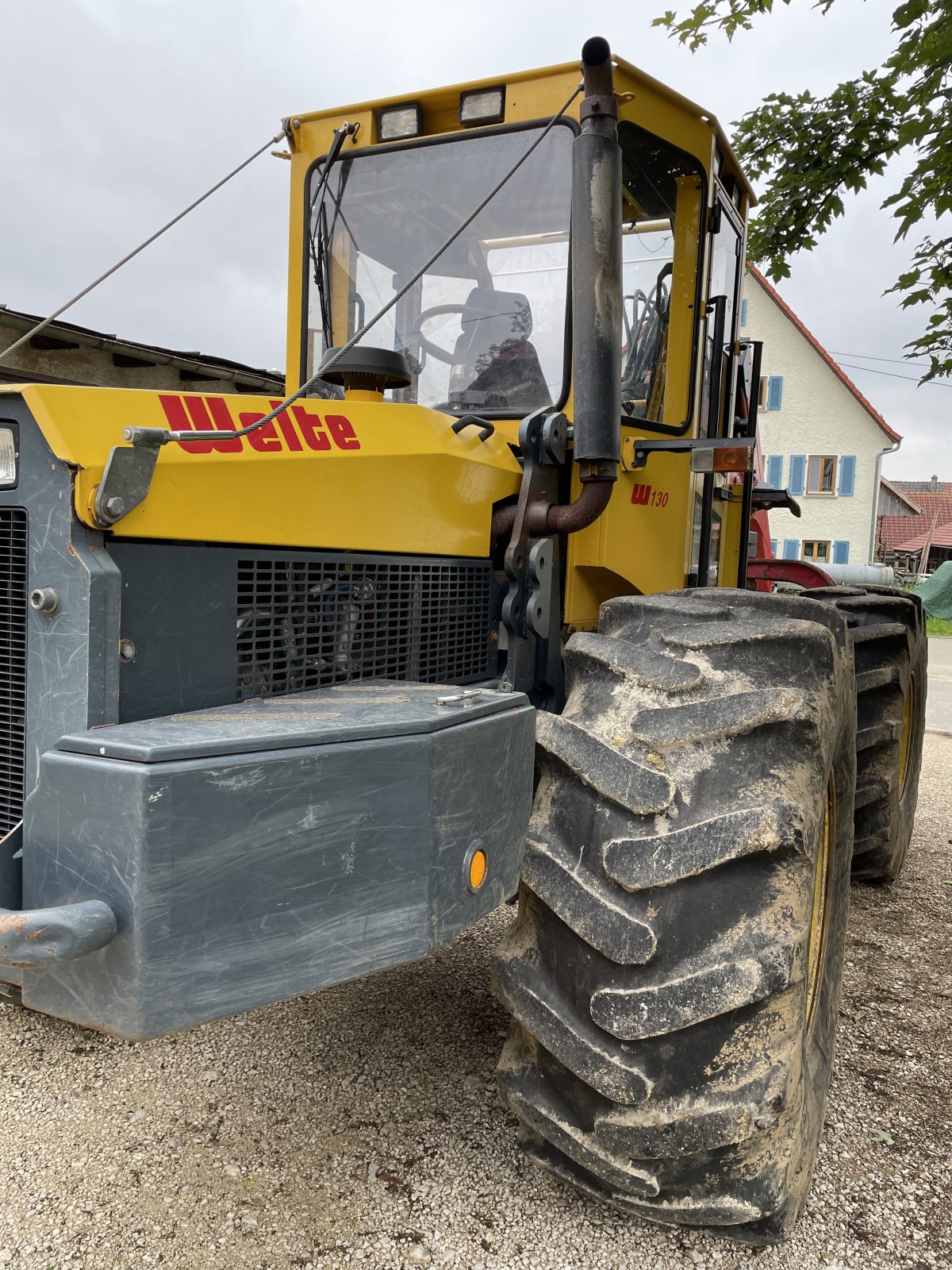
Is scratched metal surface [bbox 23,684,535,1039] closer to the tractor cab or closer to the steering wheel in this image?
the tractor cab

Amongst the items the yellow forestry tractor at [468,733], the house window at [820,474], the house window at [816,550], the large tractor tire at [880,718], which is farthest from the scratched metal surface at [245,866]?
the house window at [820,474]

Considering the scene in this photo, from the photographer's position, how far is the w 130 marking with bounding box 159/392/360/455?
173 cm

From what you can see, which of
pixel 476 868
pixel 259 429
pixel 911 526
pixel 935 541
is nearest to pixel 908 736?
pixel 476 868

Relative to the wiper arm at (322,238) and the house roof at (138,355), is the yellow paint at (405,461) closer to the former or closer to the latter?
the wiper arm at (322,238)

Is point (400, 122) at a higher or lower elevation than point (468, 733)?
higher

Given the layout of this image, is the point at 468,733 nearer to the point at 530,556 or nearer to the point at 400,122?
the point at 530,556

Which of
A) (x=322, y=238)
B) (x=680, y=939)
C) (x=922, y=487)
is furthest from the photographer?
(x=922, y=487)

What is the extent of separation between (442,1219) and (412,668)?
1.12 m

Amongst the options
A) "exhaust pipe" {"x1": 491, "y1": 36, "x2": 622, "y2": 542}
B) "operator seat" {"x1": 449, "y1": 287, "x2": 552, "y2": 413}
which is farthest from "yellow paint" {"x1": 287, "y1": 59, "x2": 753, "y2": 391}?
"exhaust pipe" {"x1": 491, "y1": 36, "x2": 622, "y2": 542}

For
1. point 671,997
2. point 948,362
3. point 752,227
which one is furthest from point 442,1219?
point 752,227

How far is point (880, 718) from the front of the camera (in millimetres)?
3939

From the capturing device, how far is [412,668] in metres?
2.27

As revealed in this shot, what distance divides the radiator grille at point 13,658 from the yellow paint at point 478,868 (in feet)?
2.54

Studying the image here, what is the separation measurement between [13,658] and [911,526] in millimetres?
42839
